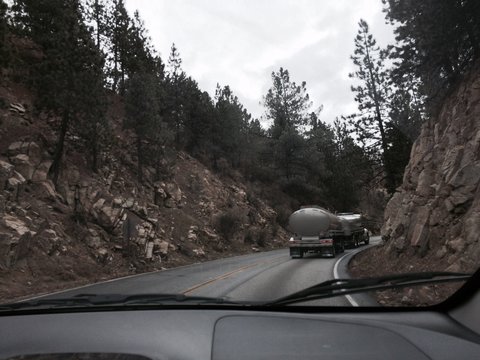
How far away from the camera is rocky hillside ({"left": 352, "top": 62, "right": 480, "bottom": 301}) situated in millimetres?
12992

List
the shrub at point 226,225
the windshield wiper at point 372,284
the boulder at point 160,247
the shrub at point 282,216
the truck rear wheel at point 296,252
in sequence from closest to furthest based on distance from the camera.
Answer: the windshield wiper at point 372,284 < the boulder at point 160,247 < the truck rear wheel at point 296,252 < the shrub at point 226,225 < the shrub at point 282,216

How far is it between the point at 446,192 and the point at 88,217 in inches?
622

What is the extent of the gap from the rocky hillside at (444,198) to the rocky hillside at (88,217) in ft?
35.1

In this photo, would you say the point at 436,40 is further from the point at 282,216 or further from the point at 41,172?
the point at 282,216

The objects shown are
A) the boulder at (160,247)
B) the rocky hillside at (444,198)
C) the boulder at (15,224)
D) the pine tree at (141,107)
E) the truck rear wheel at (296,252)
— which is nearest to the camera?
the rocky hillside at (444,198)

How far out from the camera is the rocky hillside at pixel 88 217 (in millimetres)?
17281

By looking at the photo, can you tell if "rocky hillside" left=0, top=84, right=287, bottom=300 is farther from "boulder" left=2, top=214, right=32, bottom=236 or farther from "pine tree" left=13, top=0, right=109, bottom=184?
"pine tree" left=13, top=0, right=109, bottom=184

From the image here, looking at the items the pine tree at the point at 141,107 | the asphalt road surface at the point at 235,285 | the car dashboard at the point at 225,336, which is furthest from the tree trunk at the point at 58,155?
the car dashboard at the point at 225,336

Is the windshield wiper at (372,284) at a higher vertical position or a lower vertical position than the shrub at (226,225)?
lower

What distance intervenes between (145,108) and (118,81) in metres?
15.6

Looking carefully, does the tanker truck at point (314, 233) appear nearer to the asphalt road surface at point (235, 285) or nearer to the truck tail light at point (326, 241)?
the truck tail light at point (326, 241)

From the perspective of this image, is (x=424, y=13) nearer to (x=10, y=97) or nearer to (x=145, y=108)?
(x=145, y=108)

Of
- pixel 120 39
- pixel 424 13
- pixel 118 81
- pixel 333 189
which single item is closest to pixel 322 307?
pixel 424 13

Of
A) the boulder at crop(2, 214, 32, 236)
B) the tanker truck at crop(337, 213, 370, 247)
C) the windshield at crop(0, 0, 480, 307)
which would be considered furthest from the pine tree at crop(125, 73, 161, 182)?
the tanker truck at crop(337, 213, 370, 247)
